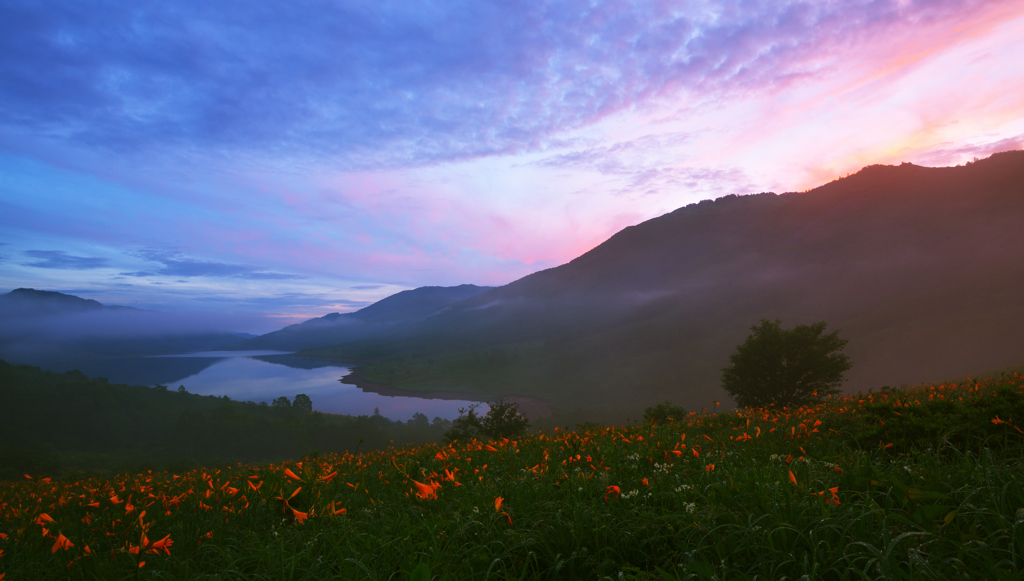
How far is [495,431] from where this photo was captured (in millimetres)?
17266

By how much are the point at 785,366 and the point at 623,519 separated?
31.2 m

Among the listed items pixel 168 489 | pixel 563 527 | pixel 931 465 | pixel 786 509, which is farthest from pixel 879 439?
pixel 168 489

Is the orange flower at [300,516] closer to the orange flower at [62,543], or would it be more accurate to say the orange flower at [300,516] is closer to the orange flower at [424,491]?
the orange flower at [424,491]

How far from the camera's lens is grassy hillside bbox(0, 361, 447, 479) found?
10356 centimetres

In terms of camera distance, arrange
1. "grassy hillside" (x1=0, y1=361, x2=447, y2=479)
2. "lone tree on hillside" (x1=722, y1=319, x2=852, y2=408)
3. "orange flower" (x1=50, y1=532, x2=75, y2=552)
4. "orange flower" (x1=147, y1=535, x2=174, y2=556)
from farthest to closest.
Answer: "grassy hillside" (x1=0, y1=361, x2=447, y2=479) < "lone tree on hillside" (x1=722, y1=319, x2=852, y2=408) < "orange flower" (x1=50, y1=532, x2=75, y2=552) < "orange flower" (x1=147, y1=535, x2=174, y2=556)

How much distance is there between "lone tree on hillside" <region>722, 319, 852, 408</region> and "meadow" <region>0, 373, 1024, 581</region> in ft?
86.7

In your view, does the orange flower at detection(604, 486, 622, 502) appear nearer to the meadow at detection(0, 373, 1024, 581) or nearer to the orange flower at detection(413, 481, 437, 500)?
the meadow at detection(0, 373, 1024, 581)

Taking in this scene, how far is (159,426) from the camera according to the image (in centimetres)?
12162

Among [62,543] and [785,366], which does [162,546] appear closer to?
[62,543]

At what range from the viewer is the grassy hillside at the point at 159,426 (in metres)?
104

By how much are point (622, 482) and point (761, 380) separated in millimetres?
29922

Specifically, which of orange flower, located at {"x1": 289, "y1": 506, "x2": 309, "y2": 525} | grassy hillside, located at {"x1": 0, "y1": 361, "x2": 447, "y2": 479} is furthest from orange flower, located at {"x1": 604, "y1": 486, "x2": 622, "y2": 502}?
grassy hillside, located at {"x1": 0, "y1": 361, "x2": 447, "y2": 479}

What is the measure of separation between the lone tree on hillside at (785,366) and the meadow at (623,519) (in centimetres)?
2644

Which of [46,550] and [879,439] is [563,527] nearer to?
[879,439]
